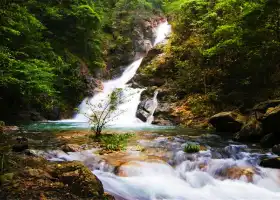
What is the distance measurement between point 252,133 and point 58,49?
1671 cm

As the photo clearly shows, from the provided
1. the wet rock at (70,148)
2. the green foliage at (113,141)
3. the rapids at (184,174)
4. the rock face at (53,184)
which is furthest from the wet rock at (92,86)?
the rock face at (53,184)

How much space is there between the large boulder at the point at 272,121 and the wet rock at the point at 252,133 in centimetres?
39

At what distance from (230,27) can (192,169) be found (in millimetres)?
9526

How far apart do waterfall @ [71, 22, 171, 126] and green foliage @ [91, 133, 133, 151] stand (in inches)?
152

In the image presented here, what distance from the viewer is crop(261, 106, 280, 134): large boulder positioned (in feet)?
32.5

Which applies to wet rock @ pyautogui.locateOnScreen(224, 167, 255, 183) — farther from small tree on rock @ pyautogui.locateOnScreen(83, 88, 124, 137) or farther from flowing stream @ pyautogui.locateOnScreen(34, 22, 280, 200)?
small tree on rock @ pyautogui.locateOnScreen(83, 88, 124, 137)

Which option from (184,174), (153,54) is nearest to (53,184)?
(184,174)

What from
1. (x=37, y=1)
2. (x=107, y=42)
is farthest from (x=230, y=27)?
(x=107, y=42)

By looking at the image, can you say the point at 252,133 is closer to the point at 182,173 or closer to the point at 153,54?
the point at 182,173

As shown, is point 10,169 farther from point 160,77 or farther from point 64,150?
point 160,77

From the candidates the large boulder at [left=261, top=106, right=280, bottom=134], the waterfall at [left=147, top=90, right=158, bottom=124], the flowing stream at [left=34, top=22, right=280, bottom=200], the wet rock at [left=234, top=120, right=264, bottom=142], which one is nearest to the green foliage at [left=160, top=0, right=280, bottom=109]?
the waterfall at [left=147, top=90, right=158, bottom=124]

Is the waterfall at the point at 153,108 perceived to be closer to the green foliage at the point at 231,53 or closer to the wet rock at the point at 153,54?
the green foliage at the point at 231,53

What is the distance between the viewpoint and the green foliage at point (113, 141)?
29.2 feet

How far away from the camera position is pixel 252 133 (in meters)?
10.9
